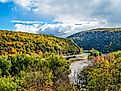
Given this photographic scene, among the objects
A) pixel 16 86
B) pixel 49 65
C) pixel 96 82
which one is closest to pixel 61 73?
pixel 49 65

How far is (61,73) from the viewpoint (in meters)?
128

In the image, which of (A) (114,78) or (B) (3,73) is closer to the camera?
(A) (114,78)

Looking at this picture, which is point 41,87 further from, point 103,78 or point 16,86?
point 103,78

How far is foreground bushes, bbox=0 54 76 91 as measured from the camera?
102312mm

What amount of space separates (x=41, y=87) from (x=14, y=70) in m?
35.1

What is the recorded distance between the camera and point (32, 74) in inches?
4419

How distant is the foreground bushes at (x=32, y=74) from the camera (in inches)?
4028

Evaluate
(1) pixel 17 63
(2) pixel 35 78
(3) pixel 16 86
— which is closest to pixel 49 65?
(1) pixel 17 63

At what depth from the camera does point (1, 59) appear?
140 m

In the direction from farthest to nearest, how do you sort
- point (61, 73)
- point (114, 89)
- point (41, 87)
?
point (61, 73), point (41, 87), point (114, 89)

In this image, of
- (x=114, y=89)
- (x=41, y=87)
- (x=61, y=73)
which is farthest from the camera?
(x=61, y=73)

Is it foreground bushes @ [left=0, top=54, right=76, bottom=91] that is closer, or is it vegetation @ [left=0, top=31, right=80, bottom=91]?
vegetation @ [left=0, top=31, right=80, bottom=91]

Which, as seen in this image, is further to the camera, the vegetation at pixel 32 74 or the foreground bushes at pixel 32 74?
the foreground bushes at pixel 32 74

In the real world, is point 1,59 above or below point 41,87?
above
